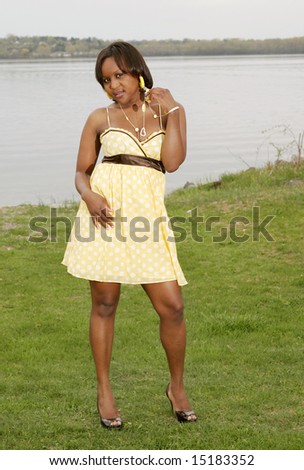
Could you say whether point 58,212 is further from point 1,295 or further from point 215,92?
point 215,92

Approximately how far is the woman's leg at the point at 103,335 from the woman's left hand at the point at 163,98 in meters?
0.90

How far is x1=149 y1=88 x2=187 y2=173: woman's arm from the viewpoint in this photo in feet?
15.0

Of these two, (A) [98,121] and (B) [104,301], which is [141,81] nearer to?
(A) [98,121]

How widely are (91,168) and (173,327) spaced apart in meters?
0.87

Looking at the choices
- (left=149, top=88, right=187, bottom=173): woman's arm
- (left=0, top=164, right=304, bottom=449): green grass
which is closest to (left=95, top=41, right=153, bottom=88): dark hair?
(left=149, top=88, right=187, bottom=173): woman's arm

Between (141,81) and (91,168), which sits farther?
(91,168)

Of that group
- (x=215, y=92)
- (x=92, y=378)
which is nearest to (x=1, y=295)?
(x=92, y=378)

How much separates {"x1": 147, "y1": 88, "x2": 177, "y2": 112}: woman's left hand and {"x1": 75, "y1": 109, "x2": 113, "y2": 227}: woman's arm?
26cm

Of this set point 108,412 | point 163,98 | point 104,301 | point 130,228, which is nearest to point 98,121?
point 163,98

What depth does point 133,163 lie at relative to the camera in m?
4.61

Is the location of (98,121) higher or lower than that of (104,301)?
higher

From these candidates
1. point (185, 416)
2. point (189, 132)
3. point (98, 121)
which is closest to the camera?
point (98, 121)

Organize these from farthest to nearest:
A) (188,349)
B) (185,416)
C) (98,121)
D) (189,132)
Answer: (189,132)
(188,349)
(185,416)
(98,121)

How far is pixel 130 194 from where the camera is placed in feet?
15.1
